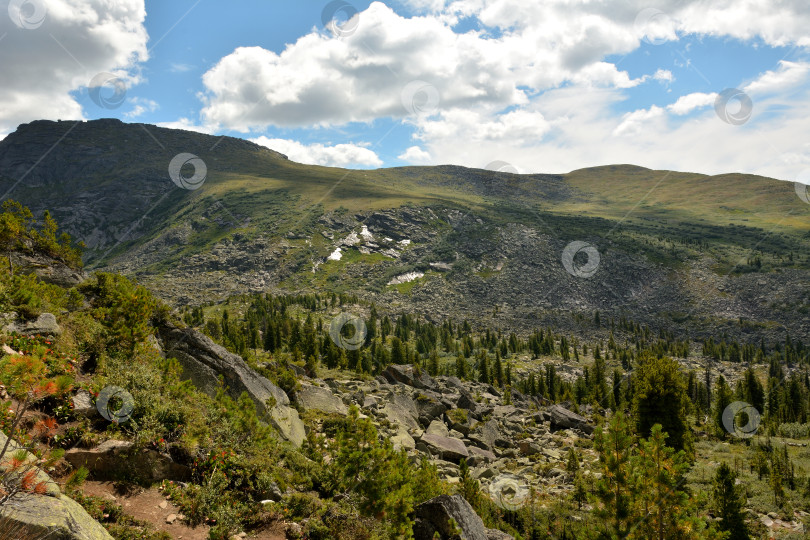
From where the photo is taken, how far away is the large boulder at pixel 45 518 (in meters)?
6.33

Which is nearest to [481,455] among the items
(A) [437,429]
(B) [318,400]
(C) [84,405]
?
(A) [437,429]

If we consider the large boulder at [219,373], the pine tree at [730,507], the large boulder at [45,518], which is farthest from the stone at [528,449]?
the large boulder at [45,518]

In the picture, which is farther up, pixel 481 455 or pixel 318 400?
pixel 318 400

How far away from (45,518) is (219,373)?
14.5 metres

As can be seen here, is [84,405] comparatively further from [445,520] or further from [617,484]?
[617,484]

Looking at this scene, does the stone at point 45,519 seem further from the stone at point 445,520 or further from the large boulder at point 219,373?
the large boulder at point 219,373

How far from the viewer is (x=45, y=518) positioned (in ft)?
22.1

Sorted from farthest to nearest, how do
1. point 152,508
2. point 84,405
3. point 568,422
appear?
point 568,422 < point 84,405 < point 152,508

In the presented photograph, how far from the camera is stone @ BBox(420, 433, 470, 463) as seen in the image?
95.6 feet

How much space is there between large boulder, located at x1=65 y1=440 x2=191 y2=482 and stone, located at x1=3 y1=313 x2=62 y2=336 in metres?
5.85

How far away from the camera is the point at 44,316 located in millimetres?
15273

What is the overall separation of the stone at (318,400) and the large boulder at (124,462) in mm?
15387

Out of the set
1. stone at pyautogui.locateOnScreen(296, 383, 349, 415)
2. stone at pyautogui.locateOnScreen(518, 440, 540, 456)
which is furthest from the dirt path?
stone at pyautogui.locateOnScreen(518, 440, 540, 456)

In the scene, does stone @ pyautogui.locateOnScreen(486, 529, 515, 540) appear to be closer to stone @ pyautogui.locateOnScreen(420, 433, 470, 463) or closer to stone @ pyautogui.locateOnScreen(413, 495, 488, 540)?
stone @ pyautogui.locateOnScreen(413, 495, 488, 540)
